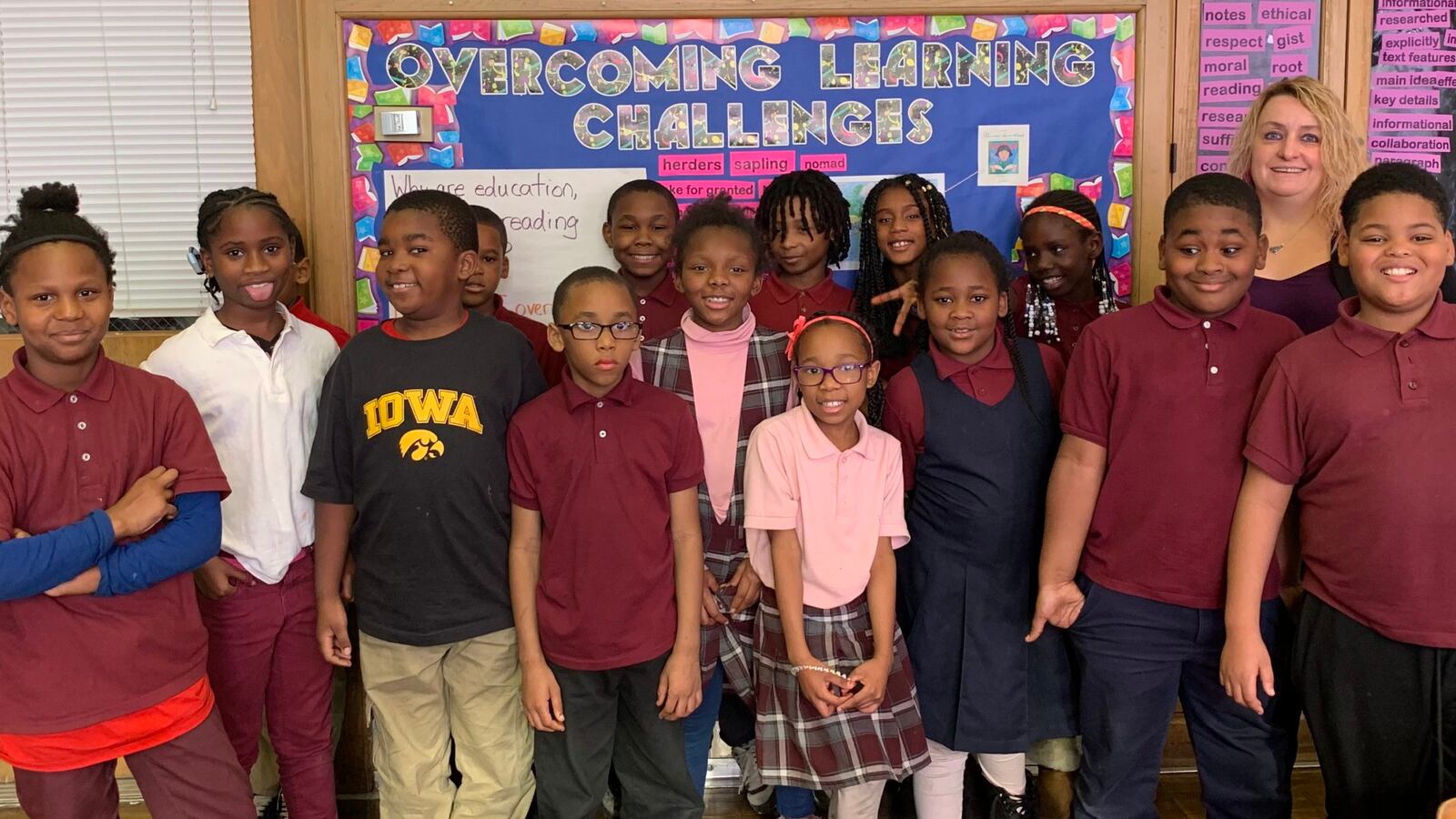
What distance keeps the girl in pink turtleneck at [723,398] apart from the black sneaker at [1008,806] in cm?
61

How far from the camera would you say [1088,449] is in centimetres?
203

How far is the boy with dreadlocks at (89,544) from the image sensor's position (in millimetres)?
1742

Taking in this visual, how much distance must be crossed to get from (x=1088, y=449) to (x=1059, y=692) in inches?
22.8

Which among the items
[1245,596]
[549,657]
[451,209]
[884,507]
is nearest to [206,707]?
[549,657]

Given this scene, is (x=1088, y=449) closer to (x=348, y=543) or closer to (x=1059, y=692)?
(x=1059, y=692)

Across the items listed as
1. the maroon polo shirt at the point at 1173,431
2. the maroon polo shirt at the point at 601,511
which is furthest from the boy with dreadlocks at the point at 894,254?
the maroon polo shirt at the point at 601,511

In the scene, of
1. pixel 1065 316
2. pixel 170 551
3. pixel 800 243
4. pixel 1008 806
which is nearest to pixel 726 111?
pixel 800 243

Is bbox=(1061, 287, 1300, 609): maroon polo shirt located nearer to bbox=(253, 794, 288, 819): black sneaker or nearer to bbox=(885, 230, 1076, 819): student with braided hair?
bbox=(885, 230, 1076, 819): student with braided hair

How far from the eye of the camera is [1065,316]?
8.48 feet

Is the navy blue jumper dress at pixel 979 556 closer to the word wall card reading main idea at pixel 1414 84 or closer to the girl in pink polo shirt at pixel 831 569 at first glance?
the girl in pink polo shirt at pixel 831 569

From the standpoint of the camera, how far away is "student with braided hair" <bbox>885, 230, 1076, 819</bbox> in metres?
2.13

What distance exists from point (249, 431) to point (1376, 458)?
216cm

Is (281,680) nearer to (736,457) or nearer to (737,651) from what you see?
(737,651)

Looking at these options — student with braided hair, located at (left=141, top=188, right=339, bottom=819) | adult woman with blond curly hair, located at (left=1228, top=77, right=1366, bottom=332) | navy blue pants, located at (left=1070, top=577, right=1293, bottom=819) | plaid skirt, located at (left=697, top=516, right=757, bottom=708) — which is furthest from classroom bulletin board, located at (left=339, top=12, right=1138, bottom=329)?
navy blue pants, located at (left=1070, top=577, right=1293, bottom=819)
